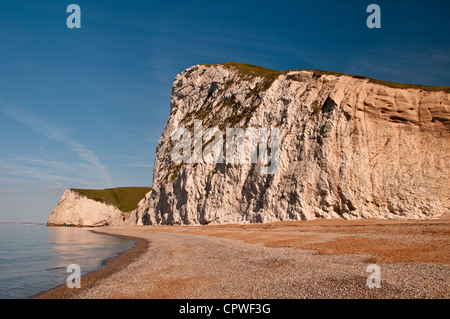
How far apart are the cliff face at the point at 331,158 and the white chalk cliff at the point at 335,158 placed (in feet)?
0.39

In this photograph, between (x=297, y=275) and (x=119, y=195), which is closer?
(x=297, y=275)

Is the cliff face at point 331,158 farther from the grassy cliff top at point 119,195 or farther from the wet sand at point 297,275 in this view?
the grassy cliff top at point 119,195

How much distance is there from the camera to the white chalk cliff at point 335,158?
36.6 metres

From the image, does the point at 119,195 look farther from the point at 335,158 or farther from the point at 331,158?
the point at 335,158

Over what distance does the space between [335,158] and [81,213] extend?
3653 inches

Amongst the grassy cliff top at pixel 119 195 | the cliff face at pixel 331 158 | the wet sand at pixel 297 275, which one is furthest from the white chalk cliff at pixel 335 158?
the grassy cliff top at pixel 119 195

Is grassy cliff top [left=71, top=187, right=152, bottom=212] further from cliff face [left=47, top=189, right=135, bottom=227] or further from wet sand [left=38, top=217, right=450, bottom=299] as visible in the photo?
wet sand [left=38, top=217, right=450, bottom=299]

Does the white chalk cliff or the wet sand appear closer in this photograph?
the wet sand

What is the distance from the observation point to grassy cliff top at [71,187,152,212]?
363 ft

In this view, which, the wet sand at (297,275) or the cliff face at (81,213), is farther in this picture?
the cliff face at (81,213)

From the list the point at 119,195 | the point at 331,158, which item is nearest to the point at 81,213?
the point at 119,195

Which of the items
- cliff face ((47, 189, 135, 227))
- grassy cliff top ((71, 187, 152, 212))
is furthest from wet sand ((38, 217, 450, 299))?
grassy cliff top ((71, 187, 152, 212))

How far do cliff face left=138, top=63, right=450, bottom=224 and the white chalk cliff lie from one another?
118 mm

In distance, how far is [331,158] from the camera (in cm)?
3962
